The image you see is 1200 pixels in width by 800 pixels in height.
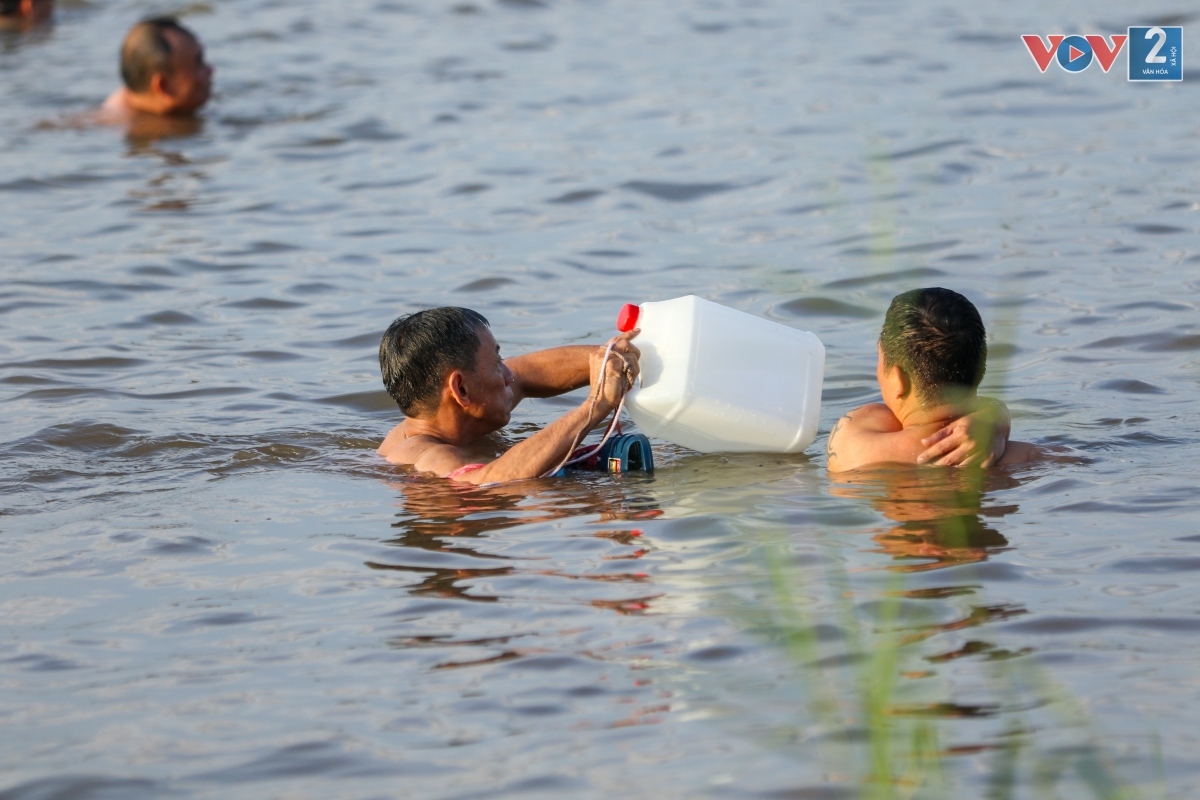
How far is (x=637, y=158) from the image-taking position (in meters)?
10.4

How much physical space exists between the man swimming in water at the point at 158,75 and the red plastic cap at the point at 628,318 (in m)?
8.31

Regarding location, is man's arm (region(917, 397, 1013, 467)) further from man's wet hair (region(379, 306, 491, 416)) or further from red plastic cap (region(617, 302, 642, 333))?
man's wet hair (region(379, 306, 491, 416))

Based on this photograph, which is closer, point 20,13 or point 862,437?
point 862,437

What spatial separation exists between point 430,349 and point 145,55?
25.6 feet

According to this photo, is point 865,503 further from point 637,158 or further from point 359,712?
point 637,158

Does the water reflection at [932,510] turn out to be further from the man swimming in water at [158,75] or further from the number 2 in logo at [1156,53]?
the man swimming in water at [158,75]

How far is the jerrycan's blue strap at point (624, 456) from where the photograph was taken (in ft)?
17.3

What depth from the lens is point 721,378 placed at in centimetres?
490

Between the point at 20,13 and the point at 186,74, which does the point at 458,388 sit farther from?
the point at 20,13

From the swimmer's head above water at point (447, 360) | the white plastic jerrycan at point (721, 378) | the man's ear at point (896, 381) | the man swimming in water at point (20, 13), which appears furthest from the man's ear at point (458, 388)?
the man swimming in water at point (20, 13)

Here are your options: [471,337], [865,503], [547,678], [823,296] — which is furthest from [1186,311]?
[547,678]

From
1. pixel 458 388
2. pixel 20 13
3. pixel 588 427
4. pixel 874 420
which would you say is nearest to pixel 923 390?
pixel 874 420

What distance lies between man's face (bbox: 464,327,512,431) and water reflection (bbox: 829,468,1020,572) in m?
1.24

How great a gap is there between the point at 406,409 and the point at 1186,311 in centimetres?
371
